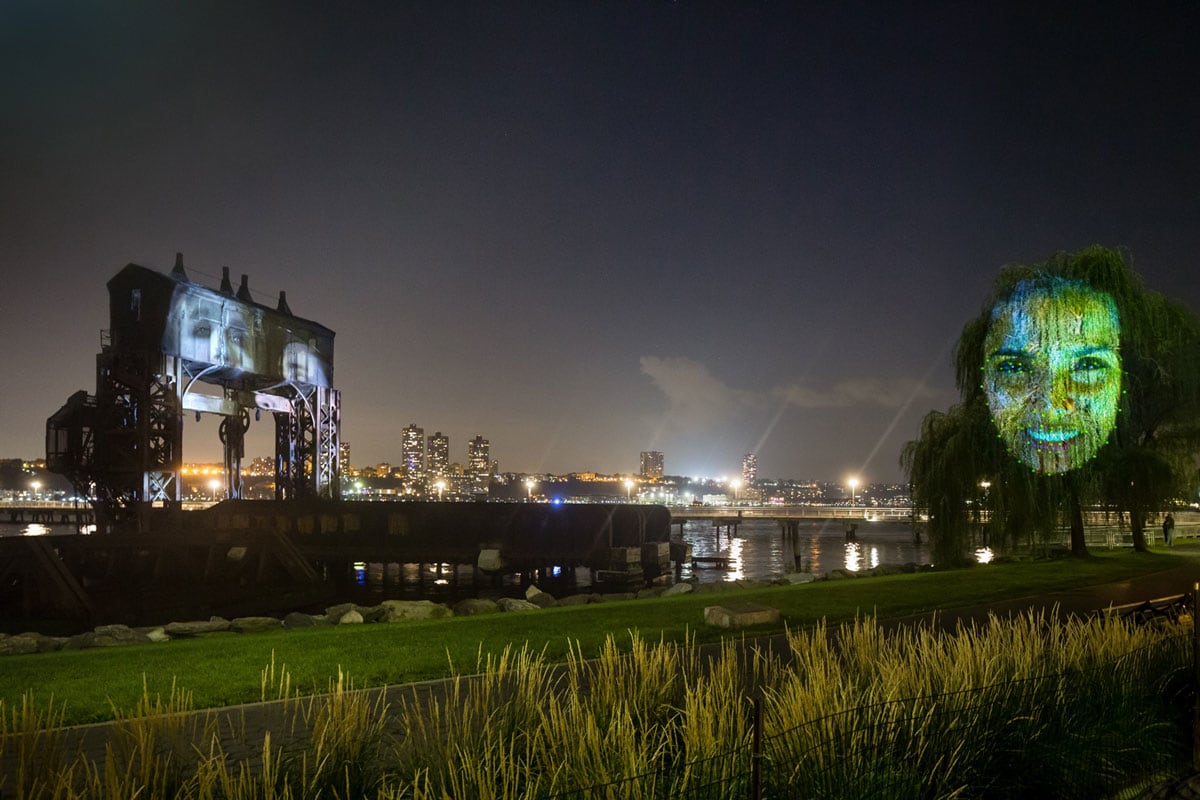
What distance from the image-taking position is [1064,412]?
1016 inches

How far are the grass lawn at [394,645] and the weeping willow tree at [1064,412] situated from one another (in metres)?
3.86

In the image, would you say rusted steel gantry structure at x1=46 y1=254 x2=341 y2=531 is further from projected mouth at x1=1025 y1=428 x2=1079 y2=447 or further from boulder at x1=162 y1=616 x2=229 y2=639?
projected mouth at x1=1025 y1=428 x2=1079 y2=447

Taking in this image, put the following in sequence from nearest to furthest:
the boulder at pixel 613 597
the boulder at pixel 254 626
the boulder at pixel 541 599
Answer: the boulder at pixel 254 626
the boulder at pixel 541 599
the boulder at pixel 613 597

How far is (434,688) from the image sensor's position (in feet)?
35.1

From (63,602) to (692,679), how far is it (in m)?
29.9

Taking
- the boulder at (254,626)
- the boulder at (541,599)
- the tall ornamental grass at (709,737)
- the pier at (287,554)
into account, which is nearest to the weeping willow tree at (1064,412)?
the boulder at (541,599)

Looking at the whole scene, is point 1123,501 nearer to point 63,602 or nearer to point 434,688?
point 434,688

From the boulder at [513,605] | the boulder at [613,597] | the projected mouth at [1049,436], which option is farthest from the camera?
the boulder at [613,597]

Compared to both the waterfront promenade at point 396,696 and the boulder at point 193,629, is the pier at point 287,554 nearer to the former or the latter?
the boulder at point 193,629

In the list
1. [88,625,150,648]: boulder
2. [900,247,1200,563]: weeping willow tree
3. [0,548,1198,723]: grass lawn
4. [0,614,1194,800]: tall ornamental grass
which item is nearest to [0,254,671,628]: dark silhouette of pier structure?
[88,625,150,648]: boulder

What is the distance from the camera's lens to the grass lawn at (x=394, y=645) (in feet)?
37.0

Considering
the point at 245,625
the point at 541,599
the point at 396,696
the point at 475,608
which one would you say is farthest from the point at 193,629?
the point at 396,696

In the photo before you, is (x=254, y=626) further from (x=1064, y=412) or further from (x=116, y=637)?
(x=1064, y=412)

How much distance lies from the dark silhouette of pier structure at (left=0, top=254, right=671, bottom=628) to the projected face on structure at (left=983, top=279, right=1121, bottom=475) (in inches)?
1094
